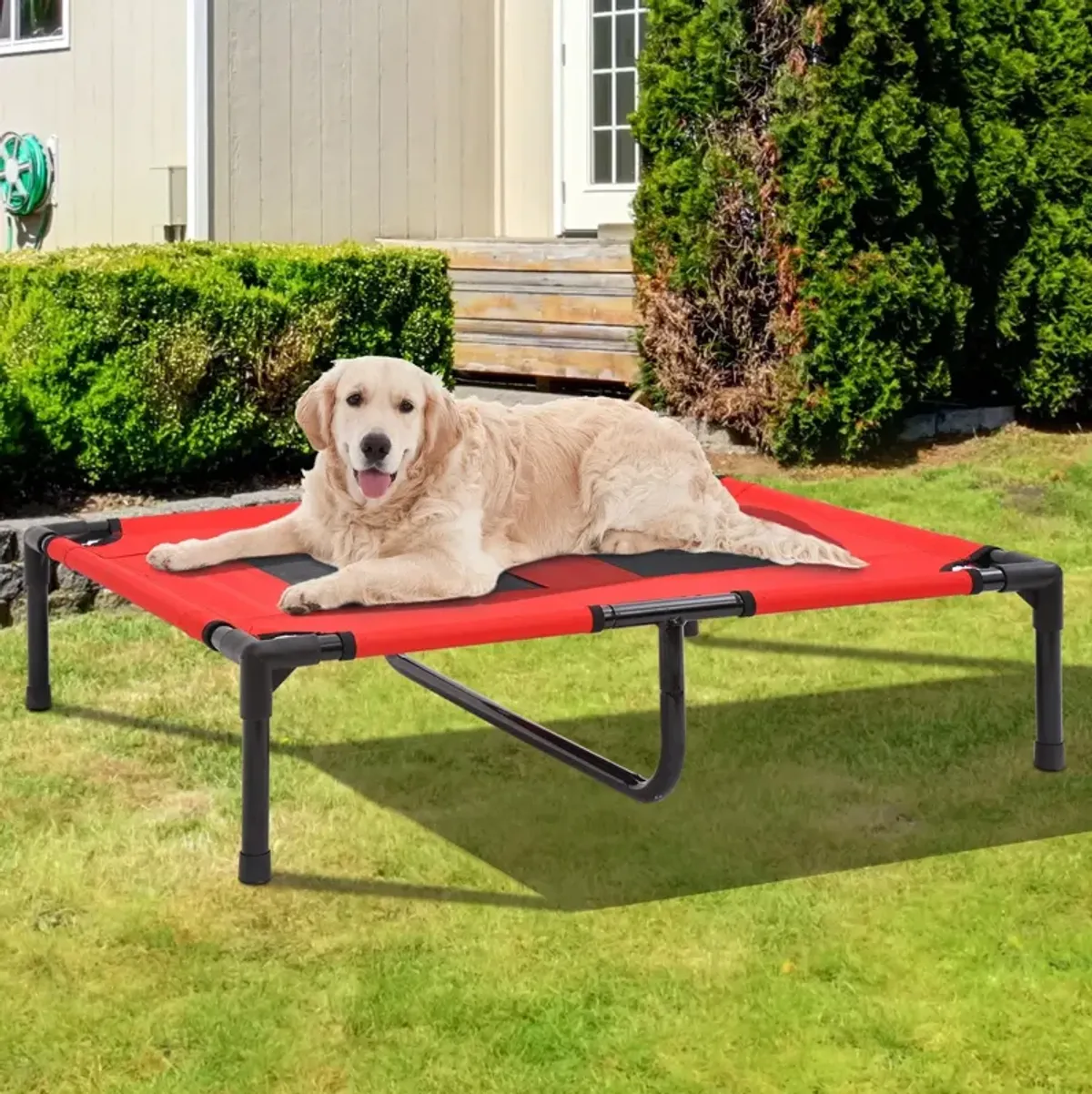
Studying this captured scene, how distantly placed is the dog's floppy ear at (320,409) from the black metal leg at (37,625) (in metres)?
1.14

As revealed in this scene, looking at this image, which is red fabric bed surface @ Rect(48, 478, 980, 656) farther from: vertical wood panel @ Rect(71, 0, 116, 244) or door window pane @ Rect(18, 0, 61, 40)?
door window pane @ Rect(18, 0, 61, 40)

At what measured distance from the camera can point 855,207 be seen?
8.70 metres

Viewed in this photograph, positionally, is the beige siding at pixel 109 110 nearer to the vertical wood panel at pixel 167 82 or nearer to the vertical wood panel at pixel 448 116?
the vertical wood panel at pixel 167 82

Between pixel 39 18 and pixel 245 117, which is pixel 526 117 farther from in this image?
pixel 39 18

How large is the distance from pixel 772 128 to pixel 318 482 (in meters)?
4.85

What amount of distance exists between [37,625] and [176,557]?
0.83m

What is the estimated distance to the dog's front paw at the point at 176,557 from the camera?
4395 mm

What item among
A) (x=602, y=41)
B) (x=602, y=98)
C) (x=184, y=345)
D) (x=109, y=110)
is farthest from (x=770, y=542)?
(x=109, y=110)

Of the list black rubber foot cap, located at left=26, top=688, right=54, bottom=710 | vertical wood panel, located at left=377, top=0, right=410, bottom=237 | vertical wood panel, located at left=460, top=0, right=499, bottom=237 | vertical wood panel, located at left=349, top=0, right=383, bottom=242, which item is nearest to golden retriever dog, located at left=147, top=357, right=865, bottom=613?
black rubber foot cap, located at left=26, top=688, right=54, bottom=710

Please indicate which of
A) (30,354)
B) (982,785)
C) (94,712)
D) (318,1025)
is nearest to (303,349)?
(30,354)

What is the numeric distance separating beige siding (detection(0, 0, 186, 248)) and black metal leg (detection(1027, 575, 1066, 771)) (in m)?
8.44

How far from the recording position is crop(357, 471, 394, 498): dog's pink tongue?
4031 millimetres

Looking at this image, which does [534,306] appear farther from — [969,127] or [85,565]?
[85,565]

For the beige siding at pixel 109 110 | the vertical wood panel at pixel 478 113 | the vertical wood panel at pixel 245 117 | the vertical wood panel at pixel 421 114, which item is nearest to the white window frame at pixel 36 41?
the beige siding at pixel 109 110
